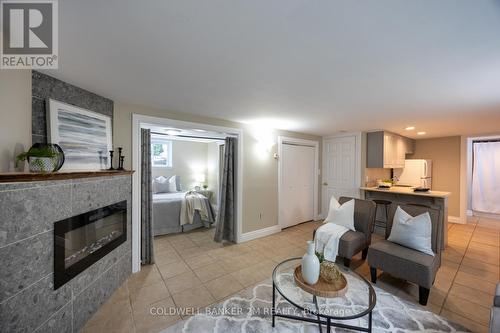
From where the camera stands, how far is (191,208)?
169 inches

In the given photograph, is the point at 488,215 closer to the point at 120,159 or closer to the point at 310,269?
the point at 310,269

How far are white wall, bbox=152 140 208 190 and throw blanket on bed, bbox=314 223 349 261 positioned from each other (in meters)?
4.64

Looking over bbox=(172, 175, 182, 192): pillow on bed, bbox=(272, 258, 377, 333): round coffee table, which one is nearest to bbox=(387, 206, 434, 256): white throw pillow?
bbox=(272, 258, 377, 333): round coffee table

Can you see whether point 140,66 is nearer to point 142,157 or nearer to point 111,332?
point 142,157

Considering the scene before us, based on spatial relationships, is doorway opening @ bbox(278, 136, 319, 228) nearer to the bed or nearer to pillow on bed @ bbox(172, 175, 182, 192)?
the bed

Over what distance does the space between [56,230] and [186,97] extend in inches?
67.9

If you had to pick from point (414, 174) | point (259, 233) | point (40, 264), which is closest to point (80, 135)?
point (40, 264)

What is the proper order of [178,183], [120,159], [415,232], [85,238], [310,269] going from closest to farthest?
[310,269] < [85,238] < [415,232] < [120,159] < [178,183]

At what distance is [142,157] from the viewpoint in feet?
9.46

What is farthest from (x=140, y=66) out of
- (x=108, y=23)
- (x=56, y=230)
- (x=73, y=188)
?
(x=56, y=230)

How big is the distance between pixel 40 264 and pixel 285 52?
2340 mm

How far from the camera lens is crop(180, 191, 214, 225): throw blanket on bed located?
420 cm

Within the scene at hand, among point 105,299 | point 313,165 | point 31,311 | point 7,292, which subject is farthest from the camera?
point 313,165

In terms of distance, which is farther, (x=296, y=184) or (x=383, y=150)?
(x=296, y=184)
